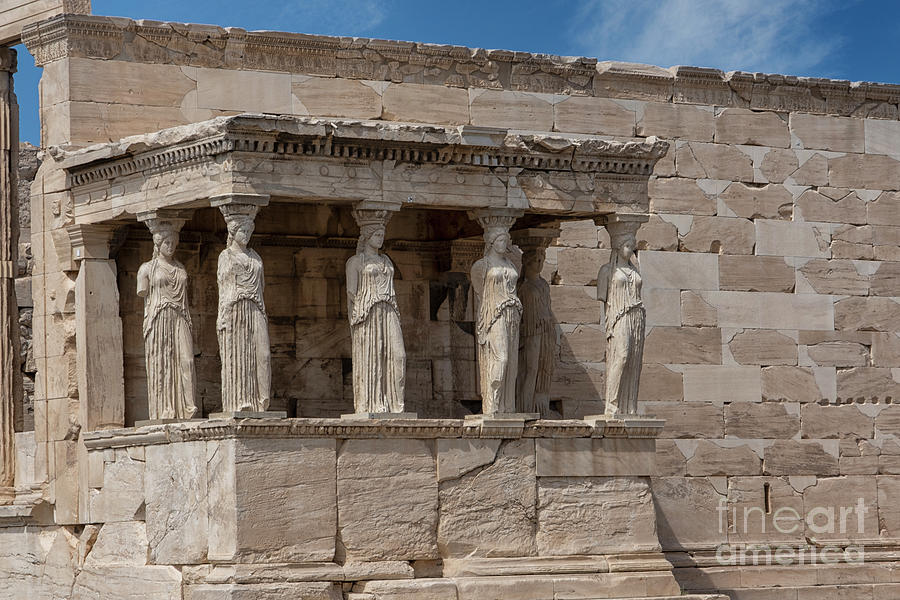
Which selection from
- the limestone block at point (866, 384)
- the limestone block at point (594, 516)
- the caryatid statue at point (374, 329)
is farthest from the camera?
the limestone block at point (866, 384)

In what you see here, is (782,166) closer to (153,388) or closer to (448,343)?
(448,343)

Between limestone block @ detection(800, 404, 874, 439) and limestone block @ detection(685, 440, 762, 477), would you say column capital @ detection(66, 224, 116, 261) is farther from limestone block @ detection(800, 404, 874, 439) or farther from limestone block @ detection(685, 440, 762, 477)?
limestone block @ detection(800, 404, 874, 439)

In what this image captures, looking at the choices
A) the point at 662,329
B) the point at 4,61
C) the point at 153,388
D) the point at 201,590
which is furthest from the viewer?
the point at 662,329

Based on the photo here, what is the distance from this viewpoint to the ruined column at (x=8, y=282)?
16.2 metres

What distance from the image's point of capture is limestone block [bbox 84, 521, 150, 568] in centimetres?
1453

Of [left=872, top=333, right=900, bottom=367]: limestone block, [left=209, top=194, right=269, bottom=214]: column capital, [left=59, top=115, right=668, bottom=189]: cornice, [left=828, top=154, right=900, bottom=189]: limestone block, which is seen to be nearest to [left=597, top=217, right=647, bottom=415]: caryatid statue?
[left=59, top=115, right=668, bottom=189]: cornice

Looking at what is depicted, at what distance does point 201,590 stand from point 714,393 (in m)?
5.81

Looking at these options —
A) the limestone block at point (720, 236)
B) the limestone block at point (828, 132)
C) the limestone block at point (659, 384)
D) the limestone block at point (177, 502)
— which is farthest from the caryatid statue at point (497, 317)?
the limestone block at point (828, 132)

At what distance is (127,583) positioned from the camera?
14.4m

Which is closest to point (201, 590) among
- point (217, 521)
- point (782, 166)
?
point (217, 521)

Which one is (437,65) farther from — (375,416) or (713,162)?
(375,416)

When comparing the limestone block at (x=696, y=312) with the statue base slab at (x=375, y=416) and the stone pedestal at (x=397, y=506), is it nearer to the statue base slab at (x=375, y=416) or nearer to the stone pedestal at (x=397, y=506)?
the stone pedestal at (x=397, y=506)

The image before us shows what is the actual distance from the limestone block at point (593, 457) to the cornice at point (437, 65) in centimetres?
354

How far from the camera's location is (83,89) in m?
15.4
